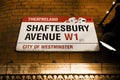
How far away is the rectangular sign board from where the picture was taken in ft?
18.4

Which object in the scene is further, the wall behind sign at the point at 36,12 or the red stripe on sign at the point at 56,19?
the red stripe on sign at the point at 56,19

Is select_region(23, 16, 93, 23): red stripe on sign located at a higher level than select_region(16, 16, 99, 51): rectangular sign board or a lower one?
higher

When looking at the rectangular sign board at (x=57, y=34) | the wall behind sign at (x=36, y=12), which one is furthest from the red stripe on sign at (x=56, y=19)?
the wall behind sign at (x=36, y=12)

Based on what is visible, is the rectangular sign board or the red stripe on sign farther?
the red stripe on sign

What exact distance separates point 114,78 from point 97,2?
2.02 meters

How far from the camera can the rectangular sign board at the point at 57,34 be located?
559 centimetres

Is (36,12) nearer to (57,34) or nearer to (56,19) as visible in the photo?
(56,19)

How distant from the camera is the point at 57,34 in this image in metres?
5.77

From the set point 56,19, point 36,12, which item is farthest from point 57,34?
point 36,12

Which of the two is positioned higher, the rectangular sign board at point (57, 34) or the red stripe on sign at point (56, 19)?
the red stripe on sign at point (56, 19)

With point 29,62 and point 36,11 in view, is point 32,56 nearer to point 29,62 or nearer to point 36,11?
point 29,62

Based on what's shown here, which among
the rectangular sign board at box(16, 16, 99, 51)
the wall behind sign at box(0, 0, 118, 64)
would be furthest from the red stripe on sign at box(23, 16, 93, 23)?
the wall behind sign at box(0, 0, 118, 64)

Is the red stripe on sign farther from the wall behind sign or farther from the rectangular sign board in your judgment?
the wall behind sign

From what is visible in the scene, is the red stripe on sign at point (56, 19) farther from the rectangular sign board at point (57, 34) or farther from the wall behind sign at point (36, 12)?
the wall behind sign at point (36, 12)
